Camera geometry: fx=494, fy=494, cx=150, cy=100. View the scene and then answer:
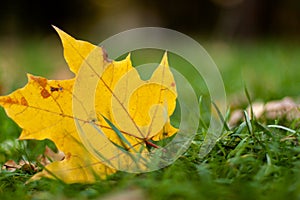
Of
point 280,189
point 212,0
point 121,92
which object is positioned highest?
point 212,0

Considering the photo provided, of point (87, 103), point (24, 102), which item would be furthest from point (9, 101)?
point (87, 103)

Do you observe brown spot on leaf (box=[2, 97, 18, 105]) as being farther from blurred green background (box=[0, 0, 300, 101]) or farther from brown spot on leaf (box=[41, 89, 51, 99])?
blurred green background (box=[0, 0, 300, 101])

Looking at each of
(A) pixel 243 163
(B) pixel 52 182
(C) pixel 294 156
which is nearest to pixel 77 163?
(B) pixel 52 182

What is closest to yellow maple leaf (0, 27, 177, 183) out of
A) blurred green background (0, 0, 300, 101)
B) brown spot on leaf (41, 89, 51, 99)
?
brown spot on leaf (41, 89, 51, 99)

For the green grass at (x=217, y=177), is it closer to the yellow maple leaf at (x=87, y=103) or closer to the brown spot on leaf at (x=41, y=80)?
the yellow maple leaf at (x=87, y=103)

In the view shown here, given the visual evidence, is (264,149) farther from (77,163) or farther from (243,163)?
(77,163)

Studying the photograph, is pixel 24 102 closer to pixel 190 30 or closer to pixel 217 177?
pixel 217 177
